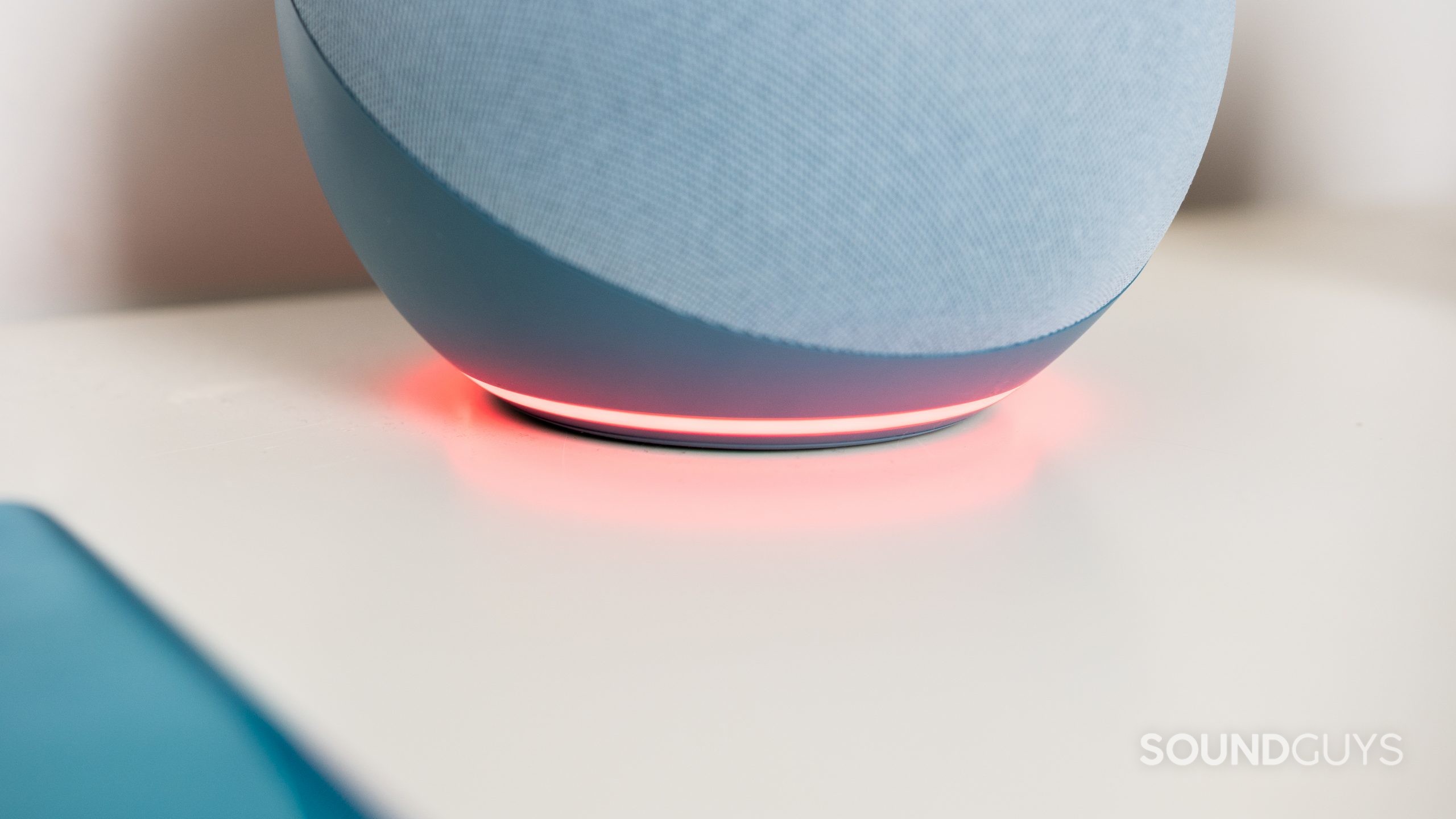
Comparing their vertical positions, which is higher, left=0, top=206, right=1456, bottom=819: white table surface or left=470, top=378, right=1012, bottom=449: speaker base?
left=470, top=378, right=1012, bottom=449: speaker base

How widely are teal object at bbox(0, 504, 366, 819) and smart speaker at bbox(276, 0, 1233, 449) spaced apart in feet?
1.25

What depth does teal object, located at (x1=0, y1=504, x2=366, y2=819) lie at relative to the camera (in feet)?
2.15

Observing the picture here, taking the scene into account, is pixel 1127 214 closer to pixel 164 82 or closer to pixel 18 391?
pixel 18 391

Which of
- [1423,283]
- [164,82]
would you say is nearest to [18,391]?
[164,82]

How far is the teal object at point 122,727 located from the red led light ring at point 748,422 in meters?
0.41

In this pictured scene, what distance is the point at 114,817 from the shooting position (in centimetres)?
64

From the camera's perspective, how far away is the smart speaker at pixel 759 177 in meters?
0.89

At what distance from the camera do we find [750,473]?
1097 mm

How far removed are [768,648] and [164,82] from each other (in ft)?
4.84

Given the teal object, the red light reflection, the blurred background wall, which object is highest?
the blurred background wall

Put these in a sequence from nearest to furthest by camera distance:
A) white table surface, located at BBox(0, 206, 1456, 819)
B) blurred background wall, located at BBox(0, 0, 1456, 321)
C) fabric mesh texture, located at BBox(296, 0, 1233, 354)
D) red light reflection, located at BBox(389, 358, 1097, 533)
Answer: white table surface, located at BBox(0, 206, 1456, 819), fabric mesh texture, located at BBox(296, 0, 1233, 354), red light reflection, located at BBox(389, 358, 1097, 533), blurred background wall, located at BBox(0, 0, 1456, 321)

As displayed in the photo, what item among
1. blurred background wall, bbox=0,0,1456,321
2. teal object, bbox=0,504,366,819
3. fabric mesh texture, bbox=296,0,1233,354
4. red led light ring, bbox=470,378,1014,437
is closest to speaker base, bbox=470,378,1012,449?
red led light ring, bbox=470,378,1014,437

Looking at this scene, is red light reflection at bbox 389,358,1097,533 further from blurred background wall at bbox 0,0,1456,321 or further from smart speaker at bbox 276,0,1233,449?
blurred background wall at bbox 0,0,1456,321

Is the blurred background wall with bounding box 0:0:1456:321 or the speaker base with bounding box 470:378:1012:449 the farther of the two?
the blurred background wall with bounding box 0:0:1456:321
